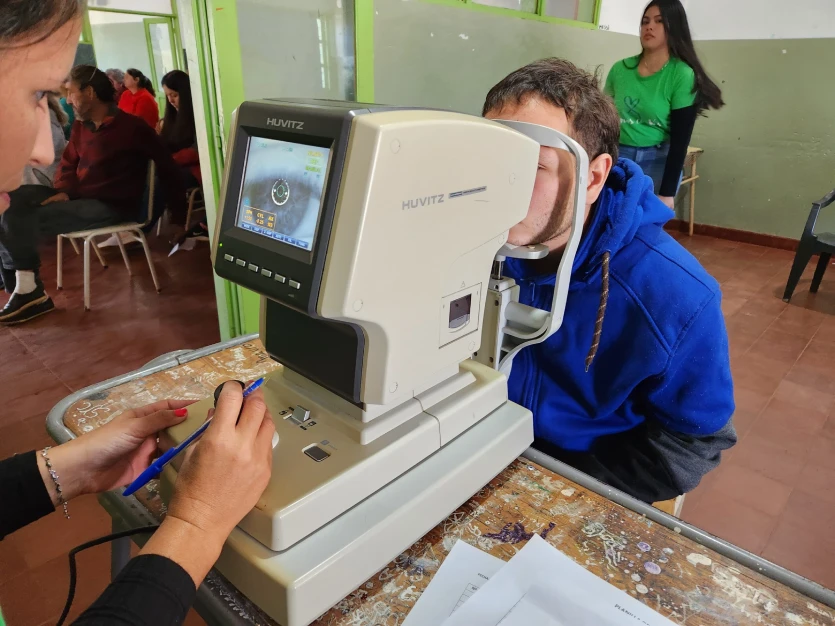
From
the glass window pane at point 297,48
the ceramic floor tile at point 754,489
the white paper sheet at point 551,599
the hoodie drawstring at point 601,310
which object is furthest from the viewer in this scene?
the glass window pane at point 297,48

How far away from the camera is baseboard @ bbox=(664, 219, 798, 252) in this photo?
438 cm

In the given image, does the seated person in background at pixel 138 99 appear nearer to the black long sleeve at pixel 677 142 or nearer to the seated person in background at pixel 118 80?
the seated person in background at pixel 118 80

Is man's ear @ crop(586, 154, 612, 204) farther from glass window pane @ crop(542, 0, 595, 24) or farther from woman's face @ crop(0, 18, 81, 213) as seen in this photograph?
glass window pane @ crop(542, 0, 595, 24)

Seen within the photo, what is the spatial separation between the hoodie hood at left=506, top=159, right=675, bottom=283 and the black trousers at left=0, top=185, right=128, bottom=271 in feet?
9.63

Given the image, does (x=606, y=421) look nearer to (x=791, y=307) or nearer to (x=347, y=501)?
(x=347, y=501)

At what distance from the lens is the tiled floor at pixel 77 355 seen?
157cm

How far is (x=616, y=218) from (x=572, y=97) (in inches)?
8.6

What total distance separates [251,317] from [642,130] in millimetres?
2126

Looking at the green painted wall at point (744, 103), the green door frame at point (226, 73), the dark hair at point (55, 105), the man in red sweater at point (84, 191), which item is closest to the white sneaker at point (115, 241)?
the man in red sweater at point (84, 191)

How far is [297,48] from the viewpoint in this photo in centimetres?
216

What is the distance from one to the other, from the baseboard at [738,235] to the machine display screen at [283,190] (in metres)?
4.73

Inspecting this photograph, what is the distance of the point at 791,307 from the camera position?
3428mm

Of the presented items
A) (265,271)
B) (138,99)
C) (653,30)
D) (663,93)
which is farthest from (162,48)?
(265,271)

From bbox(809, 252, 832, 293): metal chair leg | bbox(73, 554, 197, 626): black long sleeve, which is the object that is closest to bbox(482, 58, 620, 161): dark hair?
bbox(73, 554, 197, 626): black long sleeve
